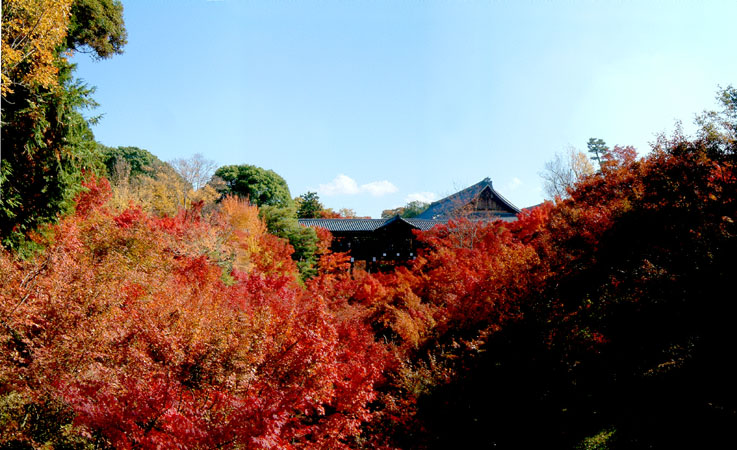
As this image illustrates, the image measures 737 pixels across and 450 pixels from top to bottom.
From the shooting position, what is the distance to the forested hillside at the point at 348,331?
5277 mm

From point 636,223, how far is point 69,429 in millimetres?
11051

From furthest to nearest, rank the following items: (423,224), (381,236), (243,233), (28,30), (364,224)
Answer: (364,224), (423,224), (381,236), (243,233), (28,30)

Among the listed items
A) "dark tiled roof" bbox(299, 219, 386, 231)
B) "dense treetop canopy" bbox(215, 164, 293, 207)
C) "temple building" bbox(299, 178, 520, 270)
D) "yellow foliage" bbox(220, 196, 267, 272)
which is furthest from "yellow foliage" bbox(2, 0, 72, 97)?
"dense treetop canopy" bbox(215, 164, 293, 207)

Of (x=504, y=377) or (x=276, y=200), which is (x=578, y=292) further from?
(x=276, y=200)

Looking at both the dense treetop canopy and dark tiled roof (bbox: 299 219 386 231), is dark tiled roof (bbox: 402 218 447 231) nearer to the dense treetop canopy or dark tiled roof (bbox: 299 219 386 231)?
dark tiled roof (bbox: 299 219 386 231)

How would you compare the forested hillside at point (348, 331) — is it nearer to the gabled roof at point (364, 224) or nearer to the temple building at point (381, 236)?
the temple building at point (381, 236)

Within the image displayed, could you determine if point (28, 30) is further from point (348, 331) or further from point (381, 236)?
point (381, 236)

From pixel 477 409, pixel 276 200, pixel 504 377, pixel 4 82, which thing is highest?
pixel 276 200

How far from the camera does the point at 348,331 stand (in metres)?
10.7

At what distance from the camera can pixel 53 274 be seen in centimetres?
716

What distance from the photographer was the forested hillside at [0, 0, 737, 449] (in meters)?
5.28

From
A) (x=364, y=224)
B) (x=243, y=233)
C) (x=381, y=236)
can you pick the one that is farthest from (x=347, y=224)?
(x=243, y=233)

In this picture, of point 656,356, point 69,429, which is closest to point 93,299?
point 69,429

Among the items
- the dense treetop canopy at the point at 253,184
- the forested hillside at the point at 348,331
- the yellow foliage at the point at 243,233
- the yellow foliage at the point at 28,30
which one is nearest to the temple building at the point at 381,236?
the yellow foliage at the point at 243,233
